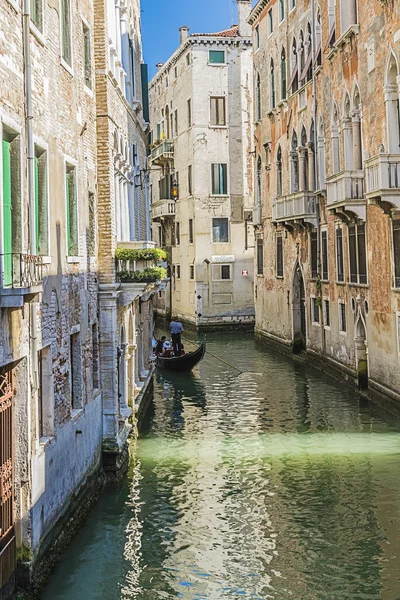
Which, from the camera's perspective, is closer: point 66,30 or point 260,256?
point 66,30

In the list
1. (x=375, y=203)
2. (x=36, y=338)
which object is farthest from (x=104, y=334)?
(x=375, y=203)

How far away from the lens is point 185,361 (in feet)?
65.0

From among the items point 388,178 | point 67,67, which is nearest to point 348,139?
point 388,178

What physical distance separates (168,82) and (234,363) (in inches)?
723

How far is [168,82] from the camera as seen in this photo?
120 ft

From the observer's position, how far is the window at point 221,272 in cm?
3191

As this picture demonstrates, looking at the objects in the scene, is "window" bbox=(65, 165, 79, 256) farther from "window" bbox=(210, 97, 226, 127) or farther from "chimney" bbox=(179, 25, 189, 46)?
"chimney" bbox=(179, 25, 189, 46)

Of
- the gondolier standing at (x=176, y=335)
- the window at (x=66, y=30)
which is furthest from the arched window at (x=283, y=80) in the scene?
the window at (x=66, y=30)

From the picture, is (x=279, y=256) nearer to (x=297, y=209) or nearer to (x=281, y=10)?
(x=297, y=209)

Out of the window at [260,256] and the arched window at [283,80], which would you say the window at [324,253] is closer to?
the arched window at [283,80]

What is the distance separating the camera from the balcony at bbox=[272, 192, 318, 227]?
20.9 m

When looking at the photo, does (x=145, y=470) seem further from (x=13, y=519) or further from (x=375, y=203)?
(x=375, y=203)

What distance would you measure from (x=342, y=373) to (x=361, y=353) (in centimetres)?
132

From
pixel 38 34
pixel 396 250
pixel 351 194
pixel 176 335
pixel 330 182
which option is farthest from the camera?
pixel 176 335
